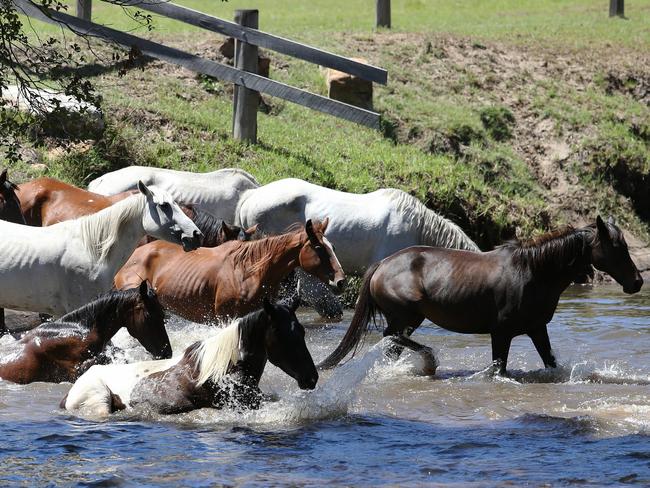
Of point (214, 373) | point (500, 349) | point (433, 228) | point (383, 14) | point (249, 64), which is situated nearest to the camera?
point (214, 373)

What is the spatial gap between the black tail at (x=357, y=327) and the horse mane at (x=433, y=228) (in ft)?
7.94

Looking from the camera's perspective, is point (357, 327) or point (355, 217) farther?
point (355, 217)

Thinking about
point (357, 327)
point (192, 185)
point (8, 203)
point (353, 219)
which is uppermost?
point (192, 185)

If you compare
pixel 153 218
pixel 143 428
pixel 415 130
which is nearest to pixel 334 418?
pixel 143 428

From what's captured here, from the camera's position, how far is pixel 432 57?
68.9 ft

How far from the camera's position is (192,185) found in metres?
12.9

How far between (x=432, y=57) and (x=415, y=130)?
3532 millimetres

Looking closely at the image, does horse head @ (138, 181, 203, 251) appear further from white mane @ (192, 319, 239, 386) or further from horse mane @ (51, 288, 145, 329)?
white mane @ (192, 319, 239, 386)

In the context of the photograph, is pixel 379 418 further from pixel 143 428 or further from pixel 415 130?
pixel 415 130

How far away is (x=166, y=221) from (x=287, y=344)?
2.79 m

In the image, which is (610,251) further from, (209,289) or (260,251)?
(209,289)

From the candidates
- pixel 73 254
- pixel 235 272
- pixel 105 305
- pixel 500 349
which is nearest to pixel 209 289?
pixel 235 272

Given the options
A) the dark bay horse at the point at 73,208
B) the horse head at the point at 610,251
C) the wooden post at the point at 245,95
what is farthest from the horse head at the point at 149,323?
the wooden post at the point at 245,95

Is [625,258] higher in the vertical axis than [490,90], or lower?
lower
